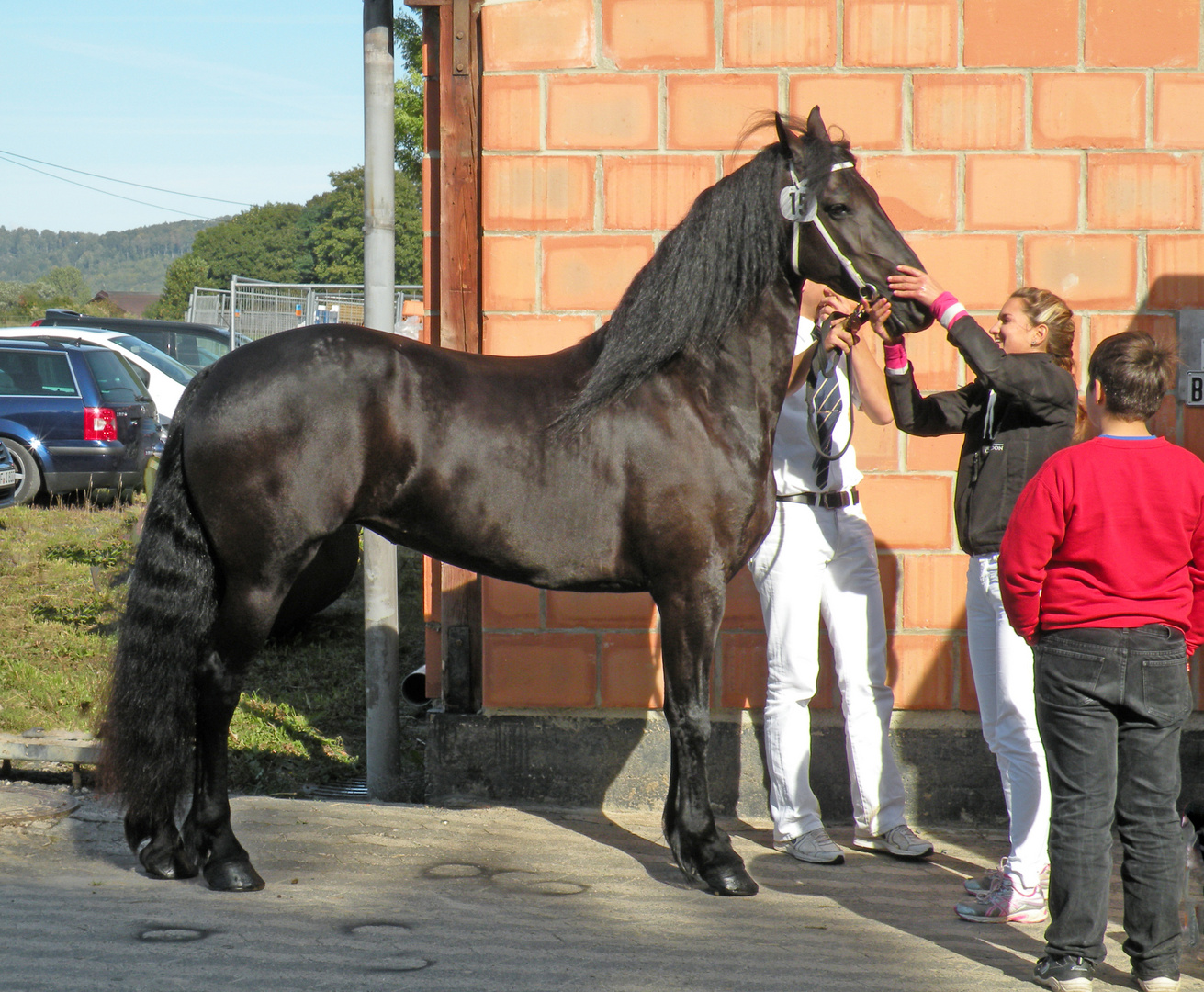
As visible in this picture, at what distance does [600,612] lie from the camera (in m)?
4.30

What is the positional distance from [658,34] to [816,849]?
9.62 ft

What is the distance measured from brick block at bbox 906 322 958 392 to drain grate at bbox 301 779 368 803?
2.72 metres

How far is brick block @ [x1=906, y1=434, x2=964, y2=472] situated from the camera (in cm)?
423

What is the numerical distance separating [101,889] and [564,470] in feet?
5.89

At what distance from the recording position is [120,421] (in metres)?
11.4

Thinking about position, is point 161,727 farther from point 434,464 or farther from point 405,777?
point 405,777

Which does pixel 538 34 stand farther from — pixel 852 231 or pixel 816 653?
pixel 816 653

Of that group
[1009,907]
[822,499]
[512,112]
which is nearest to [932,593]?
[822,499]

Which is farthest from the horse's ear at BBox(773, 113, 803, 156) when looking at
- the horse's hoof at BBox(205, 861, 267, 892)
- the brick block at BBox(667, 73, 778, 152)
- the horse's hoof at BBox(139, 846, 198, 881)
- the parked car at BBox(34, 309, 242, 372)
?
the parked car at BBox(34, 309, 242, 372)

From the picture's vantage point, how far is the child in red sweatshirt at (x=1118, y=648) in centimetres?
266

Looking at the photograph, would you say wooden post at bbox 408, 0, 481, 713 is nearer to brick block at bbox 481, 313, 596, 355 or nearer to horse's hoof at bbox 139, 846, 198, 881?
brick block at bbox 481, 313, 596, 355

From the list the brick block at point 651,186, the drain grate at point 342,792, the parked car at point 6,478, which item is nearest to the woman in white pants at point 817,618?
the brick block at point 651,186

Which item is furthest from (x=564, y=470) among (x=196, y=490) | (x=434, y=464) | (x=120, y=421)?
(x=120, y=421)

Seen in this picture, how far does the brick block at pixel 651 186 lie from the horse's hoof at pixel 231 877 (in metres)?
2.57
